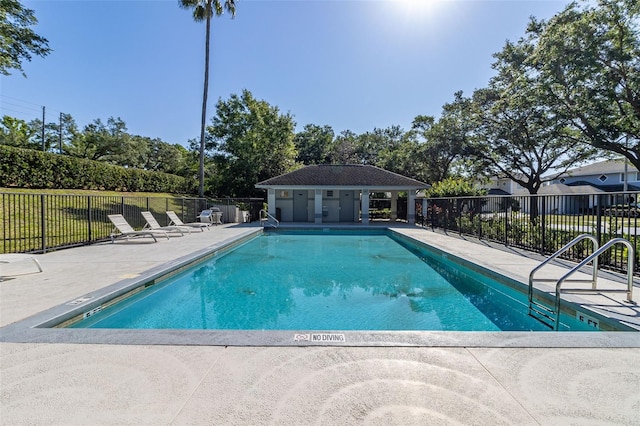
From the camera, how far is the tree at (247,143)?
26094mm

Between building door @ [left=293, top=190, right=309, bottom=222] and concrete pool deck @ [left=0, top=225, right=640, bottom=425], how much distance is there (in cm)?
1775

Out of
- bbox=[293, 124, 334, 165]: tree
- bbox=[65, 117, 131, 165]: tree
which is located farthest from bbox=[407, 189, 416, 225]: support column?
bbox=[65, 117, 131, 165]: tree

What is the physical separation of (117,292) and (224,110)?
84.0ft

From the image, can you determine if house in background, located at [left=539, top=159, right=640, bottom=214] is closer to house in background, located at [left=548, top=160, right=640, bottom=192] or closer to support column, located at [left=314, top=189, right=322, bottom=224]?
house in background, located at [left=548, top=160, right=640, bottom=192]

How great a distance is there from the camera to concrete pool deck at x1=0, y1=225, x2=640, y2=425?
2.05 metres

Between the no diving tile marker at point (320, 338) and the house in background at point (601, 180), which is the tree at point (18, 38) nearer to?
the no diving tile marker at point (320, 338)

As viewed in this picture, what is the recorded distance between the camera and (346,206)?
2152 cm

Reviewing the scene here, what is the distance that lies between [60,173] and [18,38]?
23.0ft

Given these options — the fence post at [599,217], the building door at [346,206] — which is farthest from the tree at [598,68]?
the building door at [346,206]

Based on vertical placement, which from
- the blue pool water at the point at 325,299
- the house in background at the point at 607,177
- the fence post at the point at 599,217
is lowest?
the blue pool water at the point at 325,299

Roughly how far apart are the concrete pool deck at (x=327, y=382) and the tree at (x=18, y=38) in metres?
14.6

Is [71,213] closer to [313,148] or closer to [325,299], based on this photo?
[325,299]

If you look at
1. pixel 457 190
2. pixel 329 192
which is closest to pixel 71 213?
pixel 329 192

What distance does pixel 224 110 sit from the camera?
90.7ft
